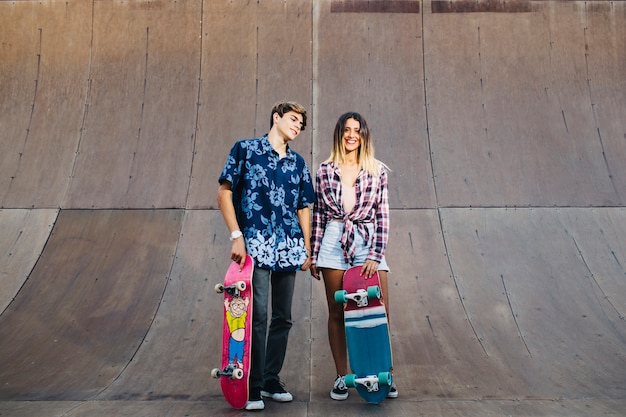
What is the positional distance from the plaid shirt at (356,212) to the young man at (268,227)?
129mm

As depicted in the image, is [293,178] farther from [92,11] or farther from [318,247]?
[92,11]

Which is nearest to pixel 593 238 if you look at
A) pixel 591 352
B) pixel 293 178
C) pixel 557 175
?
pixel 557 175

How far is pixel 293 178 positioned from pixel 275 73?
350cm

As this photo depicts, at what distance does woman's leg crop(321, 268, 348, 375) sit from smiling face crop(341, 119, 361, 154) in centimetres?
67

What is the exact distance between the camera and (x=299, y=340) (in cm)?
449

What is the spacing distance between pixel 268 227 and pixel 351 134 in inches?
26.4

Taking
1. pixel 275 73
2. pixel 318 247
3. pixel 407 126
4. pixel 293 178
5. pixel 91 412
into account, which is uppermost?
pixel 275 73

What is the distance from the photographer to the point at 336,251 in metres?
3.47

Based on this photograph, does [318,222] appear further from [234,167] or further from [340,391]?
[340,391]

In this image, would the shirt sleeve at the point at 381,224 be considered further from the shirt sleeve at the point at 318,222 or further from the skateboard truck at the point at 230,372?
the skateboard truck at the point at 230,372

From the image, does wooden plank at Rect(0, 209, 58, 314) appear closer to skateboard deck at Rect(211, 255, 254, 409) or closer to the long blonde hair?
skateboard deck at Rect(211, 255, 254, 409)

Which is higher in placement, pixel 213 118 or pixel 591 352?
pixel 213 118

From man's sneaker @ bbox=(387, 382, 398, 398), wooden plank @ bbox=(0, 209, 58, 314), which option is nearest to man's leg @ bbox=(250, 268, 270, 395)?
man's sneaker @ bbox=(387, 382, 398, 398)

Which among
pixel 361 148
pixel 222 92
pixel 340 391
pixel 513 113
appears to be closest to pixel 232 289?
pixel 340 391
